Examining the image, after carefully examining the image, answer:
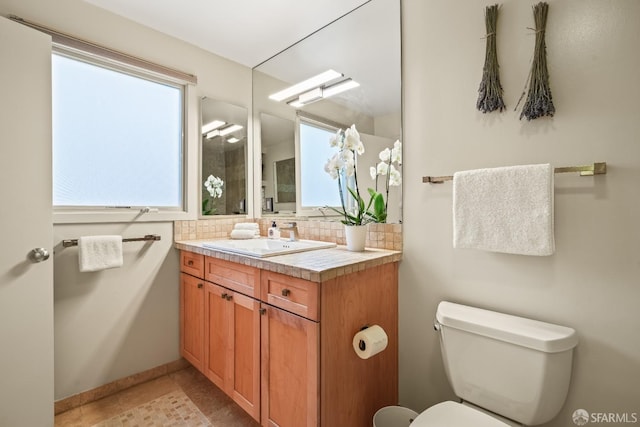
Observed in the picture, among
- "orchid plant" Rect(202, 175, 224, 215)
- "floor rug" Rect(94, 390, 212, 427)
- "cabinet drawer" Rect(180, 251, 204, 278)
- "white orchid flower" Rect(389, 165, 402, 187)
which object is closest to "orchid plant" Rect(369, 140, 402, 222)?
"white orchid flower" Rect(389, 165, 402, 187)

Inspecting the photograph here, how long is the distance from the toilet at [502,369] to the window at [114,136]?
1.97m

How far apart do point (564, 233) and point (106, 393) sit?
103 inches

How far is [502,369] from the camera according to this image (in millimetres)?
1103

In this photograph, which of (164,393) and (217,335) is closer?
(217,335)

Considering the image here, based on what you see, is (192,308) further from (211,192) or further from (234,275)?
(211,192)

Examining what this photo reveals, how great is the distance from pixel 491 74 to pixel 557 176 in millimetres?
510

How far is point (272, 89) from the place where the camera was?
2402 millimetres

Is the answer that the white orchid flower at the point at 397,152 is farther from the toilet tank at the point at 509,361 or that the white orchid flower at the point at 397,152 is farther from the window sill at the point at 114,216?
the window sill at the point at 114,216

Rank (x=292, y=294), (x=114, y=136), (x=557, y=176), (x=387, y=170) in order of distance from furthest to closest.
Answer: (x=114, y=136) < (x=387, y=170) < (x=292, y=294) < (x=557, y=176)

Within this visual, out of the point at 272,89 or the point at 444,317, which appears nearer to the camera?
the point at 444,317

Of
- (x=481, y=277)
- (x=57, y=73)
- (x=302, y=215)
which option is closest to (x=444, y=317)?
(x=481, y=277)

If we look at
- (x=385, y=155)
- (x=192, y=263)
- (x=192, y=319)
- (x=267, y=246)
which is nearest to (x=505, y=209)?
(x=385, y=155)

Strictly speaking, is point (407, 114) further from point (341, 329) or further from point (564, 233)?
point (341, 329)

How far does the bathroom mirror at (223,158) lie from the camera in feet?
7.53
